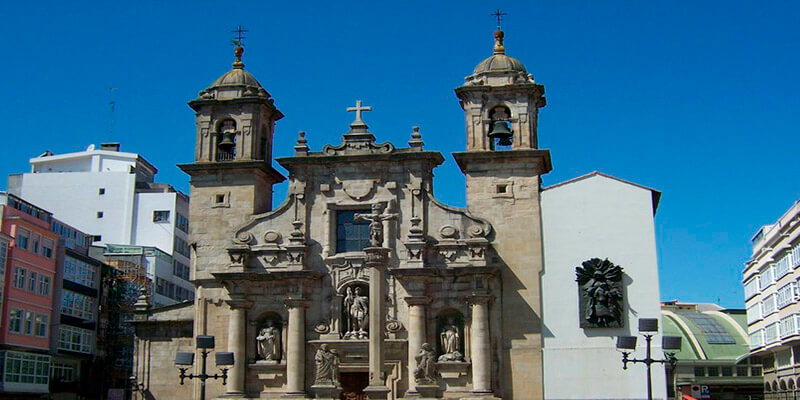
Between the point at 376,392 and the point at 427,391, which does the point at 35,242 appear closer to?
the point at 376,392

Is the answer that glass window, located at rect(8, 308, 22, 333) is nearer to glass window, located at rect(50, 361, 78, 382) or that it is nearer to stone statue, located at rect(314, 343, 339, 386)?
glass window, located at rect(50, 361, 78, 382)

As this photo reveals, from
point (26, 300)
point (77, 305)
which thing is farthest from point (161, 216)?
point (26, 300)

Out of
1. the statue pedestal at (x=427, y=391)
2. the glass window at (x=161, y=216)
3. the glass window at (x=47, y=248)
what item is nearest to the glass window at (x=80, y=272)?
the glass window at (x=47, y=248)

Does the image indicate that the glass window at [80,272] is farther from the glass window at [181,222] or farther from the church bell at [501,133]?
the church bell at [501,133]

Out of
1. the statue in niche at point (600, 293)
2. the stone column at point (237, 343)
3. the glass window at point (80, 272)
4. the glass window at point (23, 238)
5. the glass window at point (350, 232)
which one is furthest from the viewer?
the glass window at point (80, 272)

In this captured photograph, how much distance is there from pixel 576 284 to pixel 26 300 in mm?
24706

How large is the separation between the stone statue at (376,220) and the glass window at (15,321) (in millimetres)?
16941

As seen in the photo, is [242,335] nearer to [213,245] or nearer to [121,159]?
[213,245]

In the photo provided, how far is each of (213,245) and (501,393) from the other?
1215 cm

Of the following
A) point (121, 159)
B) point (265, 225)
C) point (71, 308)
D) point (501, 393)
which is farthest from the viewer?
point (121, 159)

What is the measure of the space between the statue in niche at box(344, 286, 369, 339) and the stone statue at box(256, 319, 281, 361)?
252 cm

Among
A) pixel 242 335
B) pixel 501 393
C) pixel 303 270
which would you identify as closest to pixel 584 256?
pixel 501 393

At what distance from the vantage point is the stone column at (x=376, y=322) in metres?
32.3

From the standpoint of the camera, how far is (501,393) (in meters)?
33.7
